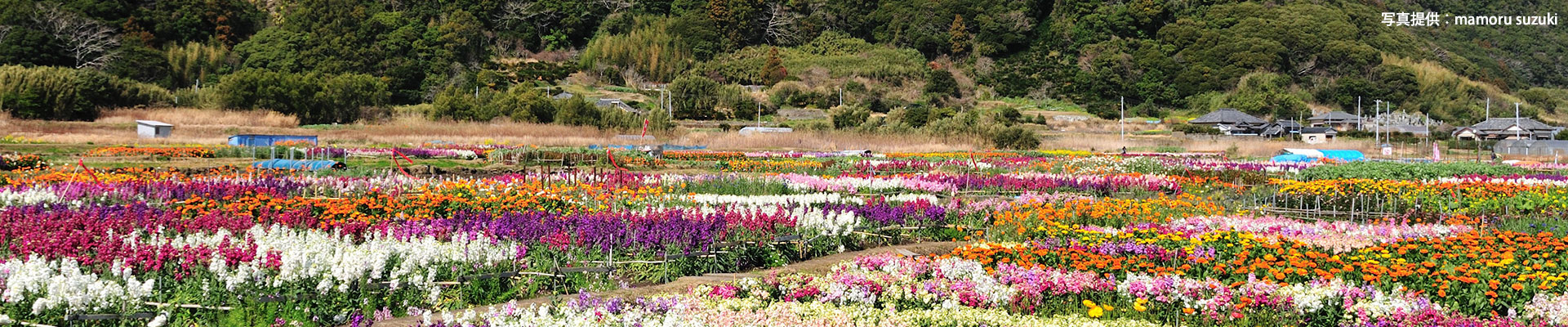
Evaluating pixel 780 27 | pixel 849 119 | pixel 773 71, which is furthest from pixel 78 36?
pixel 780 27

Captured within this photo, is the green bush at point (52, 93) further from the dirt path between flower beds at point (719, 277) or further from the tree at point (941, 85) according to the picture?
the tree at point (941, 85)

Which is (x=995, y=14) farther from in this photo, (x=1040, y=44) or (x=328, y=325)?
(x=328, y=325)

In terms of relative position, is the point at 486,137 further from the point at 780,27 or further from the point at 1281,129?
the point at 780,27

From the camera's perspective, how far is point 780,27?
397ft

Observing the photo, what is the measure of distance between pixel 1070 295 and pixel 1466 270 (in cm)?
244

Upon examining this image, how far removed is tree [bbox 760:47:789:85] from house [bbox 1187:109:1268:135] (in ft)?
120

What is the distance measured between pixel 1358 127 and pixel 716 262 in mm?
81221

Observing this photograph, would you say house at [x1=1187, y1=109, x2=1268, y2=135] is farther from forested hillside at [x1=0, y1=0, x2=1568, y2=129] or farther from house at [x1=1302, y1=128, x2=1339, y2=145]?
forested hillside at [x1=0, y1=0, x2=1568, y2=129]

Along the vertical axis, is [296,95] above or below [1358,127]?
above

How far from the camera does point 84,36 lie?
7894 centimetres

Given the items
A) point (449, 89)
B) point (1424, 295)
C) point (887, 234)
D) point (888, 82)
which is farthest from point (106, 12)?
point (1424, 295)

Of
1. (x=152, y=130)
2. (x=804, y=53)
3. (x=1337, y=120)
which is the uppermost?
(x=804, y=53)

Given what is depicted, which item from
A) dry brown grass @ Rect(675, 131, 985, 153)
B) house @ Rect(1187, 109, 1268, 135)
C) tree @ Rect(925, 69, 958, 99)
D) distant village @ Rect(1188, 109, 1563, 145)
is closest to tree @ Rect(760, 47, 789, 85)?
tree @ Rect(925, 69, 958, 99)

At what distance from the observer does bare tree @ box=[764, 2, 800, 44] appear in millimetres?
119688
